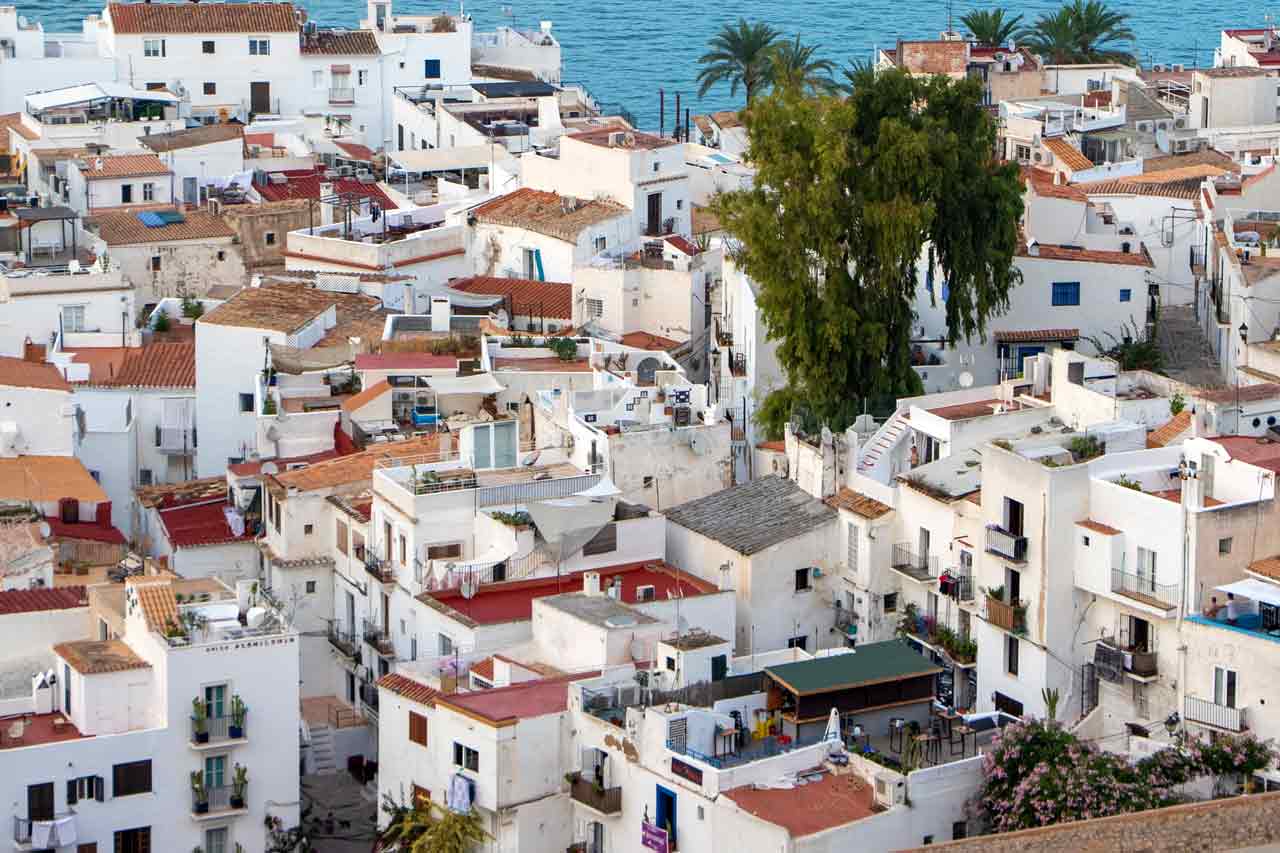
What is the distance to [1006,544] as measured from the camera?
2000 inches

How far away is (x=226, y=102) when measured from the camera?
10256 cm

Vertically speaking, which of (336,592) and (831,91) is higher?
(831,91)

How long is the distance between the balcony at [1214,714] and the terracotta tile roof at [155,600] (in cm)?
1562

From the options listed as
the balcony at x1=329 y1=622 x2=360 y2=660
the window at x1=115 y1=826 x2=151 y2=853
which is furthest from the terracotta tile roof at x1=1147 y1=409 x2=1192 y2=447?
the window at x1=115 y1=826 x2=151 y2=853

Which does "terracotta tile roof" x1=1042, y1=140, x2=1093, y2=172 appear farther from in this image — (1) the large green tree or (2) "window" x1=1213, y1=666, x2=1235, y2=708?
(2) "window" x1=1213, y1=666, x2=1235, y2=708

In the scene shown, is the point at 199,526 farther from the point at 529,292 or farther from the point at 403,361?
the point at 529,292

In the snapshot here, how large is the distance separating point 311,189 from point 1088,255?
25730 millimetres

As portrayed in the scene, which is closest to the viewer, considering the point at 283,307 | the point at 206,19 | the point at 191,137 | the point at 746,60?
the point at 283,307

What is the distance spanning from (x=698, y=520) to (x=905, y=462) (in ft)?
12.7

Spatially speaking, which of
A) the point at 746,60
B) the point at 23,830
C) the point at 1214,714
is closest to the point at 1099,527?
the point at 1214,714

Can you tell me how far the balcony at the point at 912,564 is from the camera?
54.2m

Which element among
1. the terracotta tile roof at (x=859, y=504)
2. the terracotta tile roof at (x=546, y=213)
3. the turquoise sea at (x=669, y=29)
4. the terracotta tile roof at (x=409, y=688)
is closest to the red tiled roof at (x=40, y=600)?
the terracotta tile roof at (x=409, y=688)

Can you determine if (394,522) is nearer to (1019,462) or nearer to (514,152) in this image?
(1019,462)

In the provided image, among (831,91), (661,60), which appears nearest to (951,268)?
(831,91)
